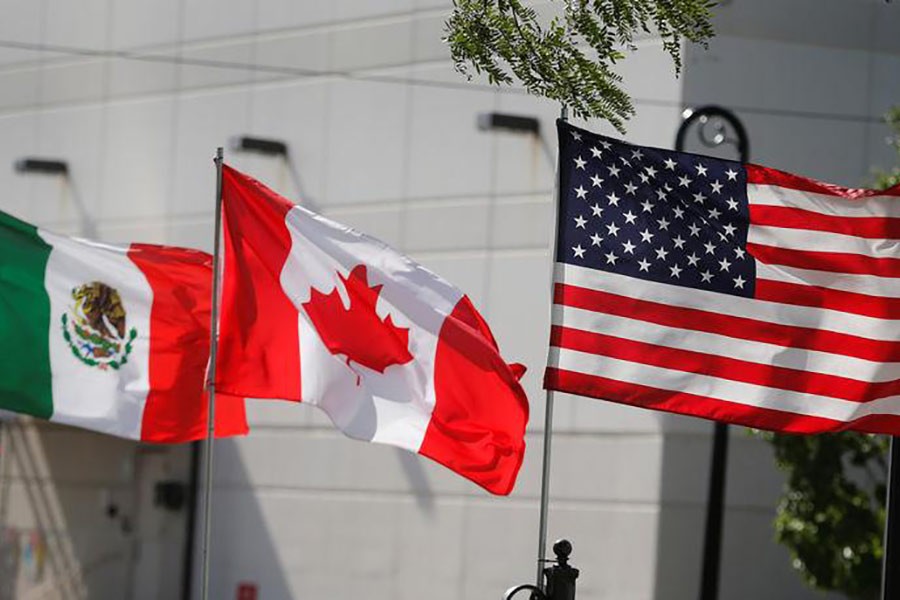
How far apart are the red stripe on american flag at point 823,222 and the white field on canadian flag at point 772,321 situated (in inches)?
1.0

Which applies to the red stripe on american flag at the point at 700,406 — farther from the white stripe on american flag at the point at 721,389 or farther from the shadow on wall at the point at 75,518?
the shadow on wall at the point at 75,518

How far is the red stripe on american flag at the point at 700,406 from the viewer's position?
37.5 feet

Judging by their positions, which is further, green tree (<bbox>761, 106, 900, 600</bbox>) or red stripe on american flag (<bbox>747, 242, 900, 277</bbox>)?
green tree (<bbox>761, 106, 900, 600</bbox>)

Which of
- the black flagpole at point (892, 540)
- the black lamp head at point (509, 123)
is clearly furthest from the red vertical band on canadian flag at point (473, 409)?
the black lamp head at point (509, 123)

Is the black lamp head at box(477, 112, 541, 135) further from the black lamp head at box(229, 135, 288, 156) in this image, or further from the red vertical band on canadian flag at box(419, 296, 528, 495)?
the red vertical band on canadian flag at box(419, 296, 528, 495)

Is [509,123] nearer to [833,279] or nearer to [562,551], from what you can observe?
[833,279]

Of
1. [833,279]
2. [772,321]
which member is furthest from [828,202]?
[772,321]

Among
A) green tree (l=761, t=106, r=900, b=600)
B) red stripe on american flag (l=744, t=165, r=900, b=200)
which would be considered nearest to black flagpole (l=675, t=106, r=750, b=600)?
green tree (l=761, t=106, r=900, b=600)

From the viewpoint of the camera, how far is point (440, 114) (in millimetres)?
23625

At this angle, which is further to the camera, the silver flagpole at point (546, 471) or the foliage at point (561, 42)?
the silver flagpole at point (546, 471)

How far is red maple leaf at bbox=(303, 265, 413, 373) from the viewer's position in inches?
475

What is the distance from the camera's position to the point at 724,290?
11664 millimetres

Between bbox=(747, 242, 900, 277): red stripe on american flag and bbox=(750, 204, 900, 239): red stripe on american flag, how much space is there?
0.43 feet

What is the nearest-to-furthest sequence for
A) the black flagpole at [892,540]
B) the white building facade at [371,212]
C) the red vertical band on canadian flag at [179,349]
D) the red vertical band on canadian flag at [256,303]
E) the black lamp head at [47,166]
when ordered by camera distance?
1. the black flagpole at [892,540]
2. the red vertical band on canadian flag at [256,303]
3. the red vertical band on canadian flag at [179,349]
4. the white building facade at [371,212]
5. the black lamp head at [47,166]
